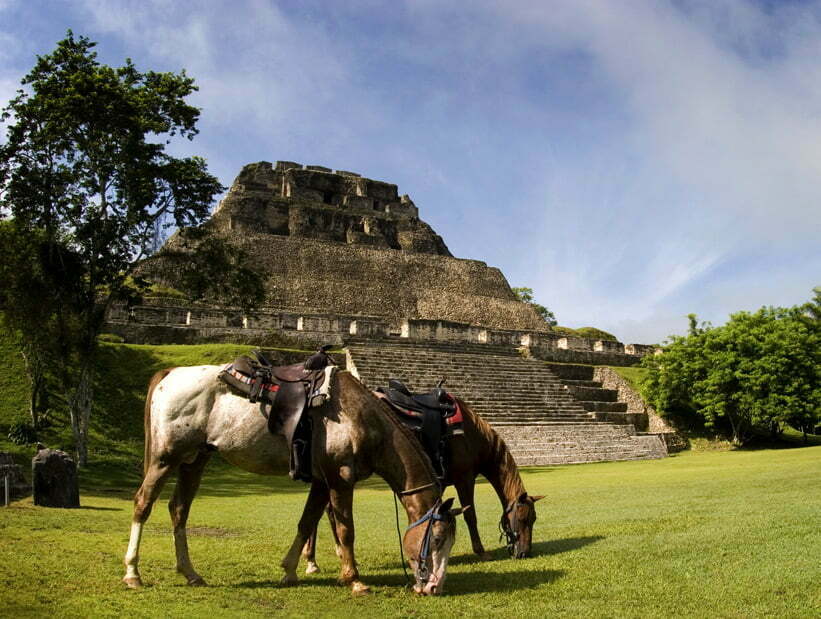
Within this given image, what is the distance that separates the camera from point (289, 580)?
570cm

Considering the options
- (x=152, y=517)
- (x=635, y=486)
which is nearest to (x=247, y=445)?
(x=152, y=517)

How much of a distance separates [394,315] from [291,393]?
35103mm

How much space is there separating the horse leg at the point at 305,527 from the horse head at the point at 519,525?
1819mm

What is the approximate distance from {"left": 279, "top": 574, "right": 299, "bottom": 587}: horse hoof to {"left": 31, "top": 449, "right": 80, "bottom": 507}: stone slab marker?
21.5 ft

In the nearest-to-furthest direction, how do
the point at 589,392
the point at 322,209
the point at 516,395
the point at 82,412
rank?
the point at 82,412 < the point at 516,395 < the point at 589,392 < the point at 322,209

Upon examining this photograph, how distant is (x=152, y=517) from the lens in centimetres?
1011

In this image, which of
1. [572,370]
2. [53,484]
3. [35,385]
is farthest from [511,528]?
[572,370]

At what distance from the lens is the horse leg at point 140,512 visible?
5.48 meters

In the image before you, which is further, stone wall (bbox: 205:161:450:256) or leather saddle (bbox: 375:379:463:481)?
stone wall (bbox: 205:161:450:256)

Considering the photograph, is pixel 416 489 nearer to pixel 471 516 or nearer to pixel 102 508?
pixel 471 516

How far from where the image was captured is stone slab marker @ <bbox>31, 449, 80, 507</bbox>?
10.7 meters

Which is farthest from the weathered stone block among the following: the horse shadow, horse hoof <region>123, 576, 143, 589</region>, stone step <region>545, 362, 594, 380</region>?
horse hoof <region>123, 576, 143, 589</region>

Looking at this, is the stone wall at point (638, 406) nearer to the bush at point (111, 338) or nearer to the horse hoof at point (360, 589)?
the bush at point (111, 338)

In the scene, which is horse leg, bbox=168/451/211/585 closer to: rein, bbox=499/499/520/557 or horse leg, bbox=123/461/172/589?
horse leg, bbox=123/461/172/589
